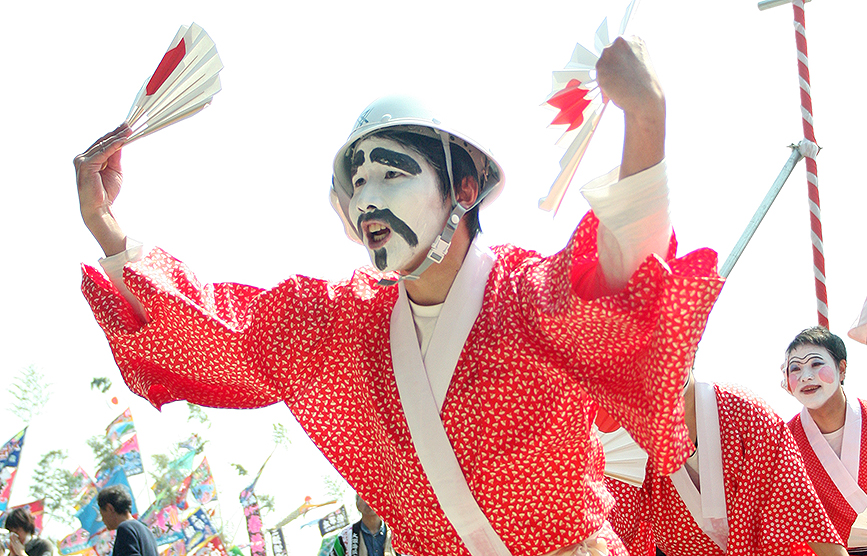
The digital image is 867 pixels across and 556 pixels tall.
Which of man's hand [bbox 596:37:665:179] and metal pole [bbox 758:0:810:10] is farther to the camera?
metal pole [bbox 758:0:810:10]

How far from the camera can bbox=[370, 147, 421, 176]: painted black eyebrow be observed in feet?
6.86

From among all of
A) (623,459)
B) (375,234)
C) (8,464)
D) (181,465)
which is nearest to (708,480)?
(623,459)

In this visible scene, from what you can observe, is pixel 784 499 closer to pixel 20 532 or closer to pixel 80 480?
pixel 20 532

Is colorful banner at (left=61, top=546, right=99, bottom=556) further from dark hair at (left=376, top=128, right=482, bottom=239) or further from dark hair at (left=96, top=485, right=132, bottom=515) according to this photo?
dark hair at (left=376, top=128, right=482, bottom=239)

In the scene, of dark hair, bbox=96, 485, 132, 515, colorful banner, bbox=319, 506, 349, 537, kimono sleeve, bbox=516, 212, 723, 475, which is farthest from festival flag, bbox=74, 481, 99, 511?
kimono sleeve, bbox=516, 212, 723, 475

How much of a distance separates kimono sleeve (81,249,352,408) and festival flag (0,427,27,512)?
37.0ft

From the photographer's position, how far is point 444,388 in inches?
80.0

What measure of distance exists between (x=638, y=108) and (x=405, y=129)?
699mm

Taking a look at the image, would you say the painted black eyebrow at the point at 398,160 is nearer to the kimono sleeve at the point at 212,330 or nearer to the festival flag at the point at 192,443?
the kimono sleeve at the point at 212,330

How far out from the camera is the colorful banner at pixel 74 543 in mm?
11875

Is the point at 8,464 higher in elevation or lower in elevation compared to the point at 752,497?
lower

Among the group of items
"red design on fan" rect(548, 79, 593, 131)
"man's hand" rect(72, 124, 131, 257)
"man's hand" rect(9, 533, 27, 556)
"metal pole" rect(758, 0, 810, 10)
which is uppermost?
"metal pole" rect(758, 0, 810, 10)

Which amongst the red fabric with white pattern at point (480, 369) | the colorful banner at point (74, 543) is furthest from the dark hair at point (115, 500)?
the colorful banner at point (74, 543)

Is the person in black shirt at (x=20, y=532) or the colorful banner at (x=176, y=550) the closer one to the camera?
the person in black shirt at (x=20, y=532)
